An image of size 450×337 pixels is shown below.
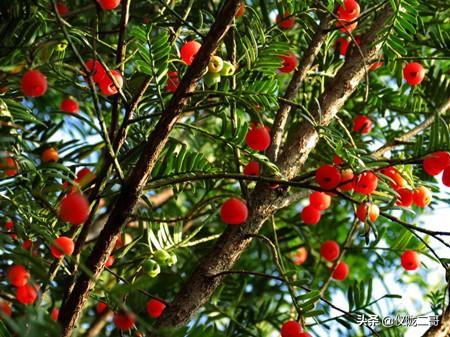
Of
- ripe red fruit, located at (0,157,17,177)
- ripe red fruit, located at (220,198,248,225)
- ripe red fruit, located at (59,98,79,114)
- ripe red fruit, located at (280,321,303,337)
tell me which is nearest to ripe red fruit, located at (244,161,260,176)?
ripe red fruit, located at (220,198,248,225)

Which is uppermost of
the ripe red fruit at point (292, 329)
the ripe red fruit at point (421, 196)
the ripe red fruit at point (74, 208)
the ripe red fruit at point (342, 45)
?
the ripe red fruit at point (342, 45)

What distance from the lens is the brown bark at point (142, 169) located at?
0.72 metres

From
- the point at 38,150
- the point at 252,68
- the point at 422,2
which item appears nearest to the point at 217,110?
the point at 252,68

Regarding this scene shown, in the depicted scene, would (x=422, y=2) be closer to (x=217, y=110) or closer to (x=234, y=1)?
(x=217, y=110)

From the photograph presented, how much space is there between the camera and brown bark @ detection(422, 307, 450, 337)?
869mm

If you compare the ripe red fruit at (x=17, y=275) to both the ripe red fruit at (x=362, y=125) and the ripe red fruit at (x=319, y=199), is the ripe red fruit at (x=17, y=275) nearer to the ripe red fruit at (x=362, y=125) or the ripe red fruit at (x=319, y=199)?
the ripe red fruit at (x=319, y=199)

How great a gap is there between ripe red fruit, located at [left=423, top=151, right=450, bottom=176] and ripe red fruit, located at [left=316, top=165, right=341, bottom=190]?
0.11 metres

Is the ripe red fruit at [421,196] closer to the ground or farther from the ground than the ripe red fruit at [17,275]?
farther from the ground

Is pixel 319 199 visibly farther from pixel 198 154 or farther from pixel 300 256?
pixel 300 256

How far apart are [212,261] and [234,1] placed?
1.39 feet

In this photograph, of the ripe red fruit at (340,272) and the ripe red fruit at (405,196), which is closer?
the ripe red fruit at (405,196)

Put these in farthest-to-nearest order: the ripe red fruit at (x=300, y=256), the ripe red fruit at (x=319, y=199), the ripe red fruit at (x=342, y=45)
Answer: the ripe red fruit at (x=300, y=256), the ripe red fruit at (x=342, y=45), the ripe red fruit at (x=319, y=199)

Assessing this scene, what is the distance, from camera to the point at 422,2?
4.22ft

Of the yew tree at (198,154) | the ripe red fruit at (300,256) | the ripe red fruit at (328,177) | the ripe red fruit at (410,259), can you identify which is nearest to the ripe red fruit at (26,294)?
the yew tree at (198,154)
